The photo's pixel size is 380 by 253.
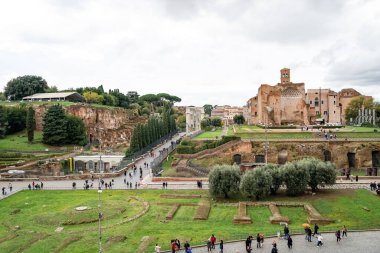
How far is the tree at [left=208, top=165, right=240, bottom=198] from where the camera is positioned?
3312 cm

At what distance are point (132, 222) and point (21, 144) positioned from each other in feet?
148

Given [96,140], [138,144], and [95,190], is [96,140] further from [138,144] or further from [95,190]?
[95,190]

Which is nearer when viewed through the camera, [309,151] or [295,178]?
[295,178]

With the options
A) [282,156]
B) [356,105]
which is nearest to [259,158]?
[282,156]

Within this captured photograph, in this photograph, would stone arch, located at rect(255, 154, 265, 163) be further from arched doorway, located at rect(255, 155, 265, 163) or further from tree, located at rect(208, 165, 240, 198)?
tree, located at rect(208, 165, 240, 198)

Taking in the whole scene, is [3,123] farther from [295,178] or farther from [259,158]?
[295,178]

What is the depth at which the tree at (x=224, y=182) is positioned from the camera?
109ft

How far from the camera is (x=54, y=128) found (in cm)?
6588

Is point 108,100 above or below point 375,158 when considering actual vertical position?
above

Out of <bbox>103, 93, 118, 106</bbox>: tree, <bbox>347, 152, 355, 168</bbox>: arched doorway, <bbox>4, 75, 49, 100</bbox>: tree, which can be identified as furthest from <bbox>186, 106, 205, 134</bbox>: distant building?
<bbox>4, 75, 49, 100</bbox>: tree

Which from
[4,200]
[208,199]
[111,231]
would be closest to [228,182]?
[208,199]

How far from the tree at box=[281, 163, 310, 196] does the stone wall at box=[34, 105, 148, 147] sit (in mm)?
50781

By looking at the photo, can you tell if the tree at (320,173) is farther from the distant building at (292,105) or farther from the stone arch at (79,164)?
the distant building at (292,105)

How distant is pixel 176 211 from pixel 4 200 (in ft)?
56.5
